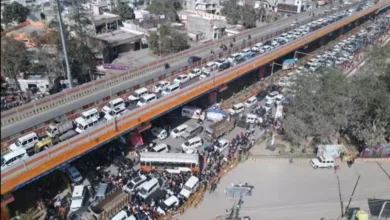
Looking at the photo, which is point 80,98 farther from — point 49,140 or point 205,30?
point 205,30

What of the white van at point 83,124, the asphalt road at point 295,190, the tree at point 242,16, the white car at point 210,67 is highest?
the tree at point 242,16

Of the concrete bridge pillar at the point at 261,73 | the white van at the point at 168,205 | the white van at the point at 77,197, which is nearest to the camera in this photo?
the white van at the point at 168,205

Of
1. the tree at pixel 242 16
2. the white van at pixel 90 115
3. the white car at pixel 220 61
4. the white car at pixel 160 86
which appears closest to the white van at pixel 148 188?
the white van at pixel 90 115

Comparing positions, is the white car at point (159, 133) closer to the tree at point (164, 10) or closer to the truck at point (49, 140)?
the truck at point (49, 140)

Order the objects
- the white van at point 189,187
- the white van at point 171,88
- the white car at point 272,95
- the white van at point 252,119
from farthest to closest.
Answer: the white car at point 272,95, the white van at point 252,119, the white van at point 171,88, the white van at point 189,187

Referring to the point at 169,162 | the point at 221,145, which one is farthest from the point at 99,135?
the point at 221,145
